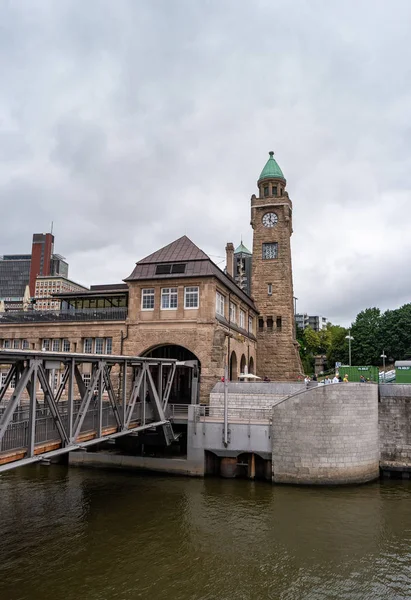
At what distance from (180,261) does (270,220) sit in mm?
16305

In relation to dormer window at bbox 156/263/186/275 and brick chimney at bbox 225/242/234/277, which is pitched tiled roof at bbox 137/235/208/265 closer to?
dormer window at bbox 156/263/186/275

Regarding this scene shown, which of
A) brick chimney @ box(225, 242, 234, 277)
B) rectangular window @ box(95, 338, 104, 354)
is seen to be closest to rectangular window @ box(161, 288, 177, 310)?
rectangular window @ box(95, 338, 104, 354)

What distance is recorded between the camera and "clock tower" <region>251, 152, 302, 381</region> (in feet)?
148

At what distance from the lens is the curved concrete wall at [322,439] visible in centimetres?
2358

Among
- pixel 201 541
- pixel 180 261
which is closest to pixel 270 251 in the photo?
pixel 180 261

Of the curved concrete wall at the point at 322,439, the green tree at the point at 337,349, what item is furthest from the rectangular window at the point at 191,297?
the green tree at the point at 337,349

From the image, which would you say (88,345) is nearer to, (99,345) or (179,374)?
(99,345)

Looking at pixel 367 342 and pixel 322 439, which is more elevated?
pixel 367 342

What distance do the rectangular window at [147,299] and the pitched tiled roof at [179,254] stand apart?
2311 mm

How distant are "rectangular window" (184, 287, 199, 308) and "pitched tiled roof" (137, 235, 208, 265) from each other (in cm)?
238

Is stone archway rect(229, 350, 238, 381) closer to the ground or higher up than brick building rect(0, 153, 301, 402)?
closer to the ground

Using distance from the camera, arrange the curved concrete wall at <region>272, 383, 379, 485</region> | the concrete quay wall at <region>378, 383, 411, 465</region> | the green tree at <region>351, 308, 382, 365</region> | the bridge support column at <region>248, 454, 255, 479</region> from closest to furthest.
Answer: the curved concrete wall at <region>272, 383, 379, 485</region> → the bridge support column at <region>248, 454, 255, 479</region> → the concrete quay wall at <region>378, 383, 411, 465</region> → the green tree at <region>351, 308, 382, 365</region>

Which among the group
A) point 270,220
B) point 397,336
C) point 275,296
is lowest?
point 397,336

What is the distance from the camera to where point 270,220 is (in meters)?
46.8
